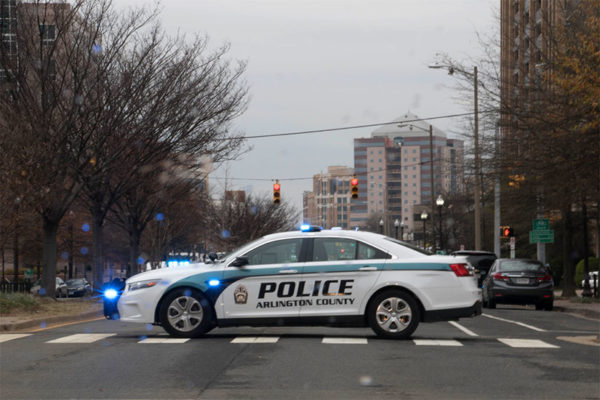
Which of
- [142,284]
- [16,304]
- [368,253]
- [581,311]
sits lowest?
[581,311]

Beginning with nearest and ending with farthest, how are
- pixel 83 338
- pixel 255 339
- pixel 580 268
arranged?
pixel 255 339
pixel 83 338
pixel 580 268

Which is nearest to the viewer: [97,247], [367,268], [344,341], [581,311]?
[344,341]

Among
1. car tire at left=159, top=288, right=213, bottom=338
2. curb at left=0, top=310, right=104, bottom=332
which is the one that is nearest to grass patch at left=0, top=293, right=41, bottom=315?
curb at left=0, top=310, right=104, bottom=332

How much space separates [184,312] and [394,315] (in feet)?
Answer: 10.2

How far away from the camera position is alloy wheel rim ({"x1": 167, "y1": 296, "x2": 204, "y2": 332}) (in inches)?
560

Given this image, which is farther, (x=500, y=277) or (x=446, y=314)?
(x=500, y=277)

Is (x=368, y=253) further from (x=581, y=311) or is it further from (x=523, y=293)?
(x=581, y=311)

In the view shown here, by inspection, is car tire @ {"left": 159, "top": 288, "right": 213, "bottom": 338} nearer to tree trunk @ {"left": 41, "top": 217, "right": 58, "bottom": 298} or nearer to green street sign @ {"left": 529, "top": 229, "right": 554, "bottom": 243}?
tree trunk @ {"left": 41, "top": 217, "right": 58, "bottom": 298}

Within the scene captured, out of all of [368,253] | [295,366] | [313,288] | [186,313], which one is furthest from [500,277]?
[295,366]

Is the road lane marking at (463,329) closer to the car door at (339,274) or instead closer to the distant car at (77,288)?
the car door at (339,274)

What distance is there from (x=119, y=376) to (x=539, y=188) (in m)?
23.5

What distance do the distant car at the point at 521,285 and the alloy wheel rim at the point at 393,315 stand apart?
14.2m

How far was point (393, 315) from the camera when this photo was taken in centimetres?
1407

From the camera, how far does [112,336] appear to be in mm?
14688
